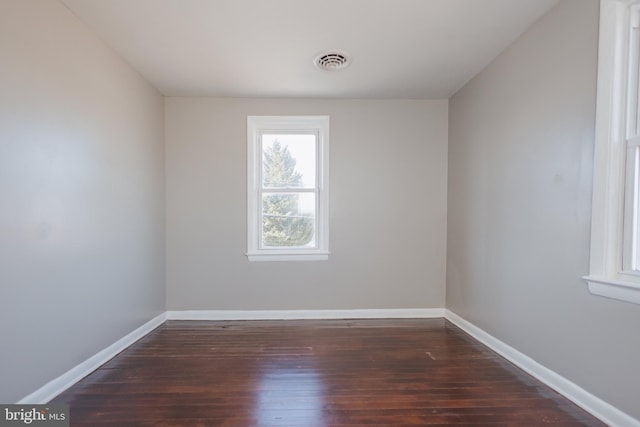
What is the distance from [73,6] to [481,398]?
3529 millimetres

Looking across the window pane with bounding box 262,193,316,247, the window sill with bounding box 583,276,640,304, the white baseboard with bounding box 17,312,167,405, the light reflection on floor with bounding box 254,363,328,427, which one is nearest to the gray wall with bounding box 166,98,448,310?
the window pane with bounding box 262,193,316,247

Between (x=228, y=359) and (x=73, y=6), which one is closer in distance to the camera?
(x=73, y=6)

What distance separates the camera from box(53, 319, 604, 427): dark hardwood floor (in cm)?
179

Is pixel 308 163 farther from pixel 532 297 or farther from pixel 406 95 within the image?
pixel 532 297

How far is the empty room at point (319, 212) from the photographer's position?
68.9 inches

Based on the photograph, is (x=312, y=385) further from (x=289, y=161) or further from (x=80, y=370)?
(x=289, y=161)

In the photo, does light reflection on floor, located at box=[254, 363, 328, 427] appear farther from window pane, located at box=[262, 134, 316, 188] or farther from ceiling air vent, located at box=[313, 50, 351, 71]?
ceiling air vent, located at box=[313, 50, 351, 71]

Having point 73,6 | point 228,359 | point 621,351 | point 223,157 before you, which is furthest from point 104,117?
point 621,351

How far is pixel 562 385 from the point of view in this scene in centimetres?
200

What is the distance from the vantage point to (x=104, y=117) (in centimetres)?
246

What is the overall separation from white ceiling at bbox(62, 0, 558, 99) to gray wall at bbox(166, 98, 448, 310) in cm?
38

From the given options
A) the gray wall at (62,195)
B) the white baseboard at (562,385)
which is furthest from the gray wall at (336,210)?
the white baseboard at (562,385)

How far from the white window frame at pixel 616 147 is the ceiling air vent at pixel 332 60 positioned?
162 centimetres

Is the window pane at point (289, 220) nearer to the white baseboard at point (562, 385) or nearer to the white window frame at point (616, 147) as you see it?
the white baseboard at point (562, 385)
